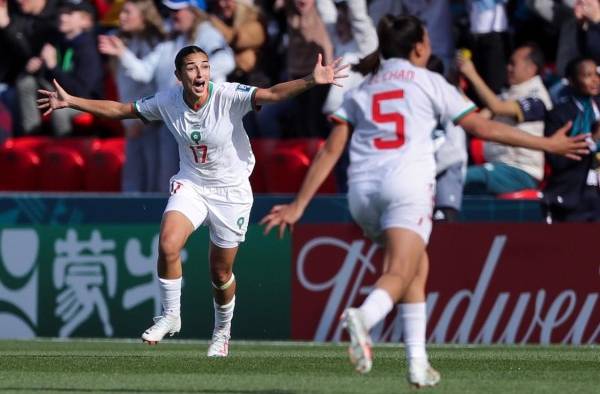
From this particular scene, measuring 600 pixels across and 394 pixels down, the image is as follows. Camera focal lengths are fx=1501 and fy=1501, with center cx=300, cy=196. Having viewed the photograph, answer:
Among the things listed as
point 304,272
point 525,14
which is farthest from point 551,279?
point 525,14

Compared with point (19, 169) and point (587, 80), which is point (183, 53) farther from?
point (19, 169)

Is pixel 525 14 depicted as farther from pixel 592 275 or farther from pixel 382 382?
pixel 382 382

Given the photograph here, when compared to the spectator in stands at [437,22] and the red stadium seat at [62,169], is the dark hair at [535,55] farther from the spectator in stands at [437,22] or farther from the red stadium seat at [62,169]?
the red stadium seat at [62,169]

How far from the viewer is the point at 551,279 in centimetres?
1398

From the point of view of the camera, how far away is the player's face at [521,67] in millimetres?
14766

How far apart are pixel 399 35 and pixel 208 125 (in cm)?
289

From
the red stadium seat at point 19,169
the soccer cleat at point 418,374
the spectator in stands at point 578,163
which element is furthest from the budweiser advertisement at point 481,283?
the soccer cleat at point 418,374

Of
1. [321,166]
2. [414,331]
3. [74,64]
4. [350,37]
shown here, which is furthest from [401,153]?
[74,64]

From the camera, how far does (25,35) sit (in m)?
18.0

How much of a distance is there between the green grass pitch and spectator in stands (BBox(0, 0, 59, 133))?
564cm

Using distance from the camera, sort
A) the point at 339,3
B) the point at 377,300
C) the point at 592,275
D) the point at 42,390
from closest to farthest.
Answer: the point at 377,300 < the point at 42,390 < the point at 592,275 < the point at 339,3

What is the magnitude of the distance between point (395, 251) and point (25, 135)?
433 inches

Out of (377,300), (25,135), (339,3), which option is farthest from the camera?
(25,135)

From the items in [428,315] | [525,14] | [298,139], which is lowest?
[428,315]
